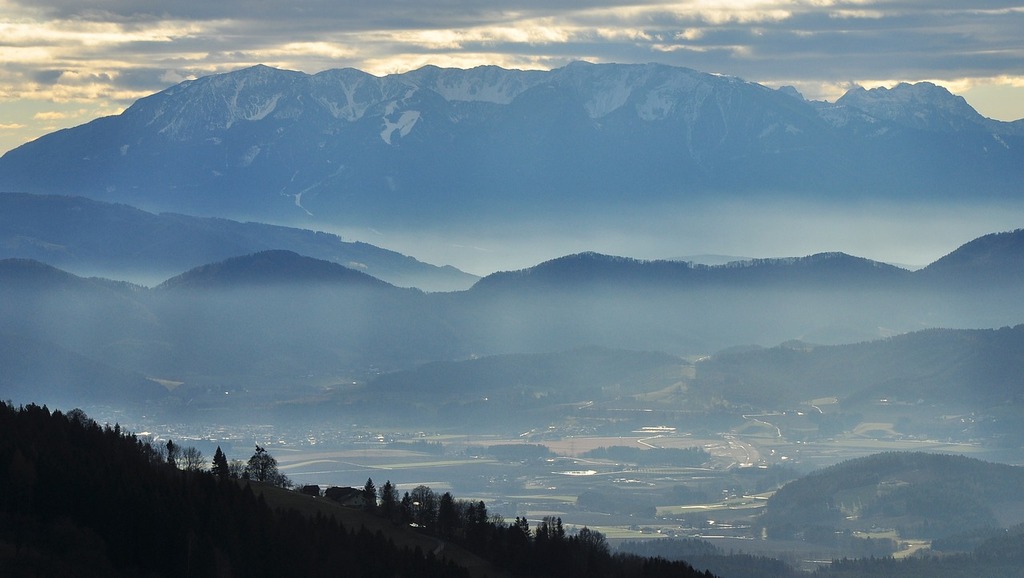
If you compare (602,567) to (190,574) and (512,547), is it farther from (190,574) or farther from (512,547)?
(190,574)

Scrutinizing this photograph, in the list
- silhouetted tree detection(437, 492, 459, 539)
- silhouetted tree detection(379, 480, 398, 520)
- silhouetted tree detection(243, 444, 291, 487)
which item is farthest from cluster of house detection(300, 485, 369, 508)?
silhouetted tree detection(437, 492, 459, 539)

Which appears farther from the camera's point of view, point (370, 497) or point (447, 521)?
point (370, 497)

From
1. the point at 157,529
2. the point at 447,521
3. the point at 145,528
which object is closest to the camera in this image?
the point at 157,529

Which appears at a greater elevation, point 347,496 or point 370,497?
point 347,496

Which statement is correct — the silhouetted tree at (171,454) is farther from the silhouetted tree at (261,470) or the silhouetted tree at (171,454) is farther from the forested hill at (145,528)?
the forested hill at (145,528)

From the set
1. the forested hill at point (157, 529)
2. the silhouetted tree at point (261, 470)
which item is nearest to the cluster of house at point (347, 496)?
the silhouetted tree at point (261, 470)

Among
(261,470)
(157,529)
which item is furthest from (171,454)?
(157,529)

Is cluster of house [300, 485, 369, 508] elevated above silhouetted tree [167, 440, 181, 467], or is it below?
below

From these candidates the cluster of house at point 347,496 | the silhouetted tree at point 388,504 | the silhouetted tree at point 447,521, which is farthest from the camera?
the cluster of house at point 347,496

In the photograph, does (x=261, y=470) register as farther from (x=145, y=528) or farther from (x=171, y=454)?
(x=145, y=528)

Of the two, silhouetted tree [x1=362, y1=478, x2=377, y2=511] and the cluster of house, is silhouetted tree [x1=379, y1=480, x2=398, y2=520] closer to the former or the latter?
silhouetted tree [x1=362, y1=478, x2=377, y2=511]

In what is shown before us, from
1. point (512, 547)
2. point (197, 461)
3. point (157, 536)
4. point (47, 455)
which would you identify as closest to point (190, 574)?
point (157, 536)
